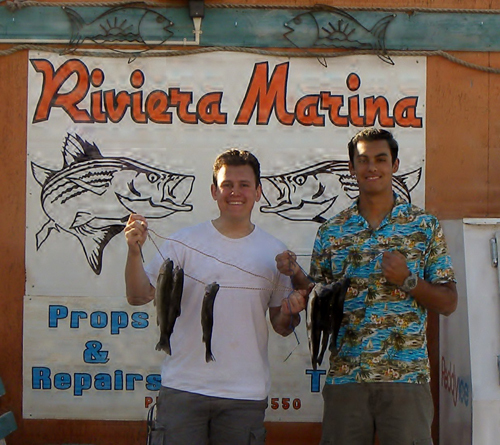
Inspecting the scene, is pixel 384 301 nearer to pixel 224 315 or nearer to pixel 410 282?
pixel 410 282

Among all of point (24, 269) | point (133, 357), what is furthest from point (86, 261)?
point (133, 357)

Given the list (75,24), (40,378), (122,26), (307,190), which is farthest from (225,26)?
(40,378)

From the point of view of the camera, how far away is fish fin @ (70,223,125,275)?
4.87 m

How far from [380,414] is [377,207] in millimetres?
1067

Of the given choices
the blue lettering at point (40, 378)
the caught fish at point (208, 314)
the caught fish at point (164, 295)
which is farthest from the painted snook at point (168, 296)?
the blue lettering at point (40, 378)

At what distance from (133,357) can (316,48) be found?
260 centimetres

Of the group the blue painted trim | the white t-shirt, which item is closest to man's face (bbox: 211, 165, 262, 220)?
the white t-shirt

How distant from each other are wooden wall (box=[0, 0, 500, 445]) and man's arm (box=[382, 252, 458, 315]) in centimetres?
157

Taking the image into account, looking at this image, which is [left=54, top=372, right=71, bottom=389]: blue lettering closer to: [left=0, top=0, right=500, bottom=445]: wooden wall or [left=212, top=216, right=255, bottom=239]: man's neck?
[left=0, top=0, right=500, bottom=445]: wooden wall

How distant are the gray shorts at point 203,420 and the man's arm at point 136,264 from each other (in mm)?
535

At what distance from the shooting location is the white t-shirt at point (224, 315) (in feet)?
11.1

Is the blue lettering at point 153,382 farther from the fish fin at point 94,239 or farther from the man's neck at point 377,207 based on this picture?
the man's neck at point 377,207

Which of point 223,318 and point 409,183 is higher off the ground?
point 409,183

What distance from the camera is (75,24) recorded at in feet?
16.0
